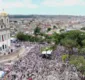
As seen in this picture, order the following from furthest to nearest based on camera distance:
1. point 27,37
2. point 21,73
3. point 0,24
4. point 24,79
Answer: point 27,37 < point 0,24 < point 21,73 < point 24,79

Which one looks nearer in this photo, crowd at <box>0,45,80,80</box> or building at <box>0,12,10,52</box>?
crowd at <box>0,45,80,80</box>

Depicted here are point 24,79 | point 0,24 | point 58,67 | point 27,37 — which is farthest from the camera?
point 27,37

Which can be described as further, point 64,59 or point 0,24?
point 0,24

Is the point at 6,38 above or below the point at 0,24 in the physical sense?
Answer: below

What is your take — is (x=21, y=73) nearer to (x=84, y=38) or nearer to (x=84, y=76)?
(x=84, y=76)

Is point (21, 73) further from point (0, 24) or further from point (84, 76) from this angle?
point (0, 24)

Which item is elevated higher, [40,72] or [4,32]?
[4,32]

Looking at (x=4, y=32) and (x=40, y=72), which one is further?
(x=4, y=32)

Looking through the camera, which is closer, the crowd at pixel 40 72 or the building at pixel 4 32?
the crowd at pixel 40 72

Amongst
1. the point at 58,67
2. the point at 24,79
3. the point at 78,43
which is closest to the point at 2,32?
the point at 78,43
